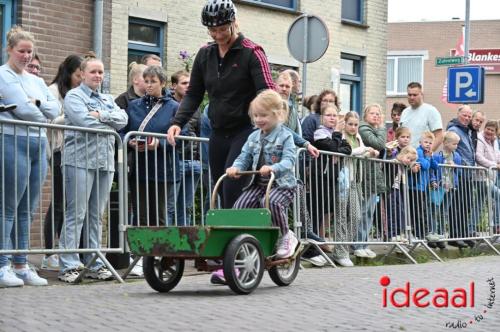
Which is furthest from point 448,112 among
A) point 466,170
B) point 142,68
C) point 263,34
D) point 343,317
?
point 343,317

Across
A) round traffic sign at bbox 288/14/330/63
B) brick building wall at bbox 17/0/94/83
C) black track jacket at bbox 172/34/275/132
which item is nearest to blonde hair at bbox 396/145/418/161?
round traffic sign at bbox 288/14/330/63

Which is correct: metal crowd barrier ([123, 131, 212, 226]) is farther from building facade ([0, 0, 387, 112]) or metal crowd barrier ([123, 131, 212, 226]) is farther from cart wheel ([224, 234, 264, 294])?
building facade ([0, 0, 387, 112])

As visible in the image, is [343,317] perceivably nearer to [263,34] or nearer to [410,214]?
[410,214]

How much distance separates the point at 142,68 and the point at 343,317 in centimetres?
533

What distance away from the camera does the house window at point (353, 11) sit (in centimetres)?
2627

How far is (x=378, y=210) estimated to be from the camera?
48.8ft

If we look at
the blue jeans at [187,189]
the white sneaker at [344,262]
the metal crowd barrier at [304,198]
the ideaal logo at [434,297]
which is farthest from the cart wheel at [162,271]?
the white sneaker at [344,262]

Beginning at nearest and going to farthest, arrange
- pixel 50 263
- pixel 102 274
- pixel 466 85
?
pixel 102 274, pixel 50 263, pixel 466 85

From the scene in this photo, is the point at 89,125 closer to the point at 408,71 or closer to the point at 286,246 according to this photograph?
the point at 286,246

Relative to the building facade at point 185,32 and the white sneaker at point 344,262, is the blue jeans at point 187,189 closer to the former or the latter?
the white sneaker at point 344,262

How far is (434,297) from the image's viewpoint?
9.43 meters

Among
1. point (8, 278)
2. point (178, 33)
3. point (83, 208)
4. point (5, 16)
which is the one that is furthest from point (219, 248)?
point (178, 33)

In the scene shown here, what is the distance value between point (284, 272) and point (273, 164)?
95cm

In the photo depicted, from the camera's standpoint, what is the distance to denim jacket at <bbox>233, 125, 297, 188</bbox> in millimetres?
9969
